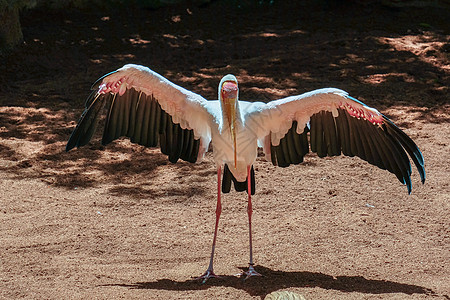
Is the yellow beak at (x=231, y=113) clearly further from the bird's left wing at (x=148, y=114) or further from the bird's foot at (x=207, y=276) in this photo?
the bird's foot at (x=207, y=276)

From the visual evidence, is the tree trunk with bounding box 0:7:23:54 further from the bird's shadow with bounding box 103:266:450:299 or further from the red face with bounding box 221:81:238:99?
the bird's shadow with bounding box 103:266:450:299

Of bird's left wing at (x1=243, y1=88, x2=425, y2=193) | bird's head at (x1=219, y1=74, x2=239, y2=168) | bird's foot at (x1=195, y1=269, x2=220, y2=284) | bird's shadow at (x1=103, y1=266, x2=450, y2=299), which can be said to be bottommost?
bird's shadow at (x1=103, y1=266, x2=450, y2=299)

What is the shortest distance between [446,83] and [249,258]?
17.1ft

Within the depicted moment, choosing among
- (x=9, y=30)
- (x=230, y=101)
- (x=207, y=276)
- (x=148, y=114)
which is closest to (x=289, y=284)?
(x=207, y=276)

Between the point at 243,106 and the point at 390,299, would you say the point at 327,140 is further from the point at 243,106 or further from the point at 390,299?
the point at 390,299

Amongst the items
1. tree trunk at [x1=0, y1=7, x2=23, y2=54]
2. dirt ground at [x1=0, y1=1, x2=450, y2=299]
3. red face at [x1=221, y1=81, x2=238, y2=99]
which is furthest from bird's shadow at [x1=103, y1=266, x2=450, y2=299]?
tree trunk at [x1=0, y1=7, x2=23, y2=54]

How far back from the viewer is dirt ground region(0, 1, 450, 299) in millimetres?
4879

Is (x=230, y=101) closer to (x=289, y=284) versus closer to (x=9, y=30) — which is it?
(x=289, y=284)

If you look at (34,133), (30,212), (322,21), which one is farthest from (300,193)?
(322,21)

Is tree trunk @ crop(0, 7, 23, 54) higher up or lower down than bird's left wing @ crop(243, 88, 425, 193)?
higher up

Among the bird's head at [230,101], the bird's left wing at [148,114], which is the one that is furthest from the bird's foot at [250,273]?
the bird's left wing at [148,114]

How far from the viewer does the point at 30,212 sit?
19.6 ft

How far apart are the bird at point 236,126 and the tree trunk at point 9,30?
18.5 feet

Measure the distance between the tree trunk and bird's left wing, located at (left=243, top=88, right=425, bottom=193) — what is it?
6305mm
